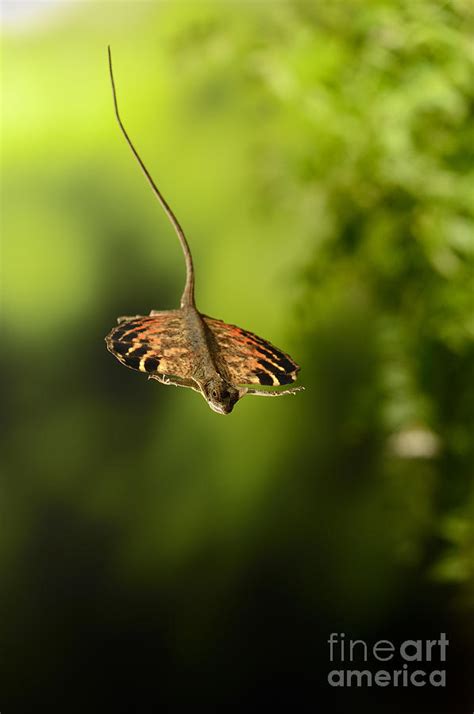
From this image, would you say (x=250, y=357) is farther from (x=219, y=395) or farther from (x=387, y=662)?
(x=387, y=662)

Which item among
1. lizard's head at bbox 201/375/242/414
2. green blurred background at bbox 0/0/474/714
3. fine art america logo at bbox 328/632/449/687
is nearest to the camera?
lizard's head at bbox 201/375/242/414

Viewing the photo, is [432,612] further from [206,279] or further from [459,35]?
[459,35]

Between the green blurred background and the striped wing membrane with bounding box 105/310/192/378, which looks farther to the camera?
the green blurred background

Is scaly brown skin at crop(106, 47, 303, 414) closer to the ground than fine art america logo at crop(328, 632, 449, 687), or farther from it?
closer to the ground

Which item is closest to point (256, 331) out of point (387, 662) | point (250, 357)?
point (387, 662)

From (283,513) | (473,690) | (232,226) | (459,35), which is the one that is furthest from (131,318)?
(473,690)

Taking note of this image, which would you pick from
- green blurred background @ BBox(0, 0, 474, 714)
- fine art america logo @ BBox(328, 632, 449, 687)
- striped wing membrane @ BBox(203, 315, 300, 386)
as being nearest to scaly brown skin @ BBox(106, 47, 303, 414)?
striped wing membrane @ BBox(203, 315, 300, 386)

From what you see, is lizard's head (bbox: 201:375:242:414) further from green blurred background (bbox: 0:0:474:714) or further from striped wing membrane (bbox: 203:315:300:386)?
green blurred background (bbox: 0:0:474:714)

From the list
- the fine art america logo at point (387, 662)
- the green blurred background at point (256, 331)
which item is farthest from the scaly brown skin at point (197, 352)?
the fine art america logo at point (387, 662)
